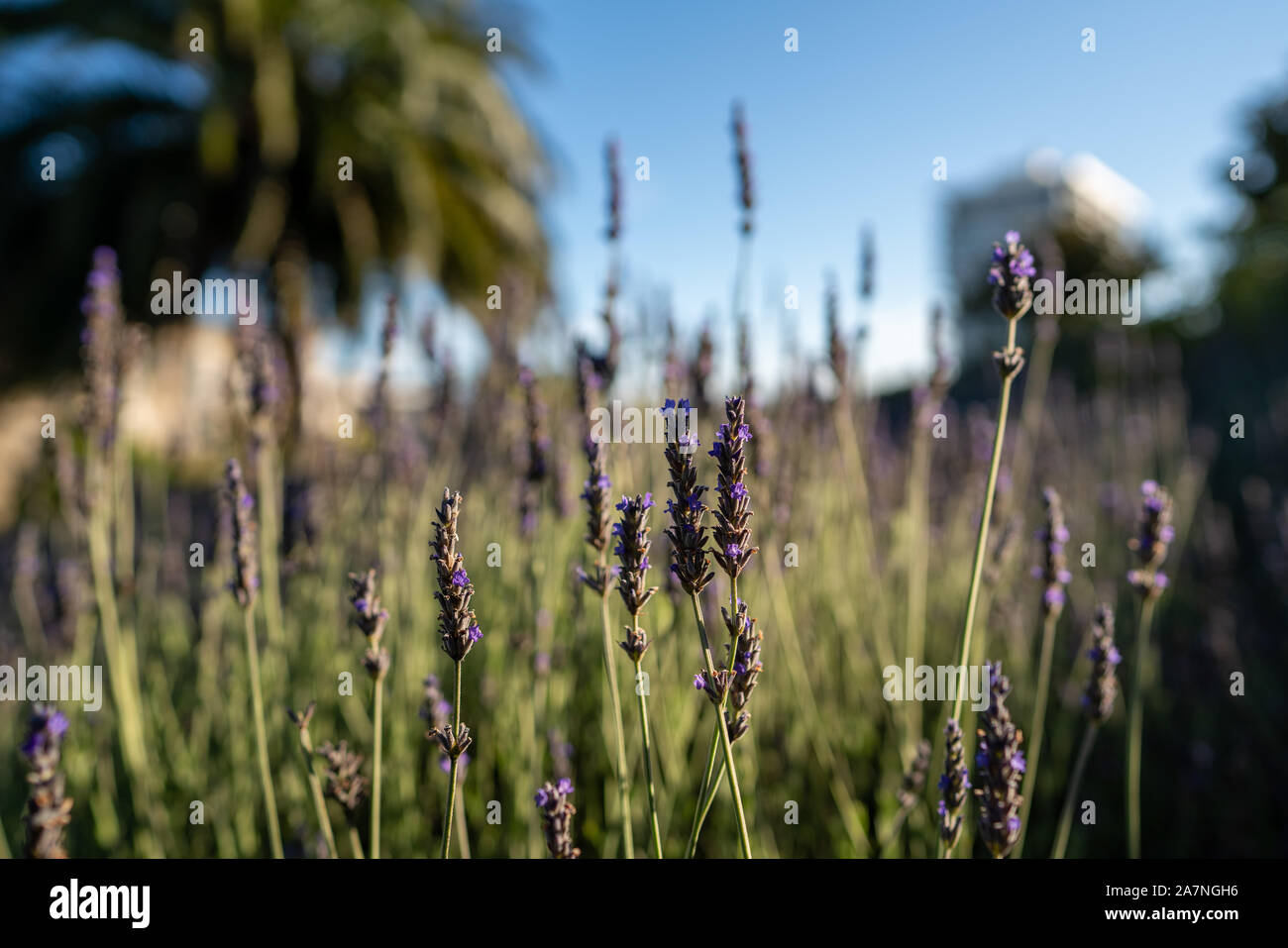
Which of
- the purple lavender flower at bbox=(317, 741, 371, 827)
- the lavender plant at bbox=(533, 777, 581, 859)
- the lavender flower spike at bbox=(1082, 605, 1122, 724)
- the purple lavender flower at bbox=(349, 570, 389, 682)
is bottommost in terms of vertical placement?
the lavender plant at bbox=(533, 777, 581, 859)

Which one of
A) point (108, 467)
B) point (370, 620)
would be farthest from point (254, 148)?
point (370, 620)

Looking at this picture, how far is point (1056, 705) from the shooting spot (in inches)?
103

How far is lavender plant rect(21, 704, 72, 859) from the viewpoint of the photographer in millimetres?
835

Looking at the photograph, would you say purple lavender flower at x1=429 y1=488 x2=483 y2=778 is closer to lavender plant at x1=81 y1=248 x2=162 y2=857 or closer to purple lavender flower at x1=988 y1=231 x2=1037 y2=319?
purple lavender flower at x1=988 y1=231 x2=1037 y2=319

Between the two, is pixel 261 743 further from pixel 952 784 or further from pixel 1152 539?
pixel 1152 539

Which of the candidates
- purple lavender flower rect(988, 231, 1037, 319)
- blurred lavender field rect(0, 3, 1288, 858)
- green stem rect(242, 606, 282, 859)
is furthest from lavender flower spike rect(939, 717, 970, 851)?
green stem rect(242, 606, 282, 859)

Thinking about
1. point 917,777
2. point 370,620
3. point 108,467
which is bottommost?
point 917,777

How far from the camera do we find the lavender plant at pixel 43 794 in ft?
2.74

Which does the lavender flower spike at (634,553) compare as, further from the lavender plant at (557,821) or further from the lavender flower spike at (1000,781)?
the lavender flower spike at (1000,781)

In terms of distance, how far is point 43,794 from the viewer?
0.83 m

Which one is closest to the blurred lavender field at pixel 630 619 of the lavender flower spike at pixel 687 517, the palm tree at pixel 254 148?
the lavender flower spike at pixel 687 517

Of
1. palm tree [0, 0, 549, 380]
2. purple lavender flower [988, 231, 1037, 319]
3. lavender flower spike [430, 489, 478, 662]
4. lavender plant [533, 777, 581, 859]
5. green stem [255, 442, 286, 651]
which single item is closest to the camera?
lavender flower spike [430, 489, 478, 662]

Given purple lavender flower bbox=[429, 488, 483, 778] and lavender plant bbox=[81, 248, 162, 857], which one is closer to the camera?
purple lavender flower bbox=[429, 488, 483, 778]
